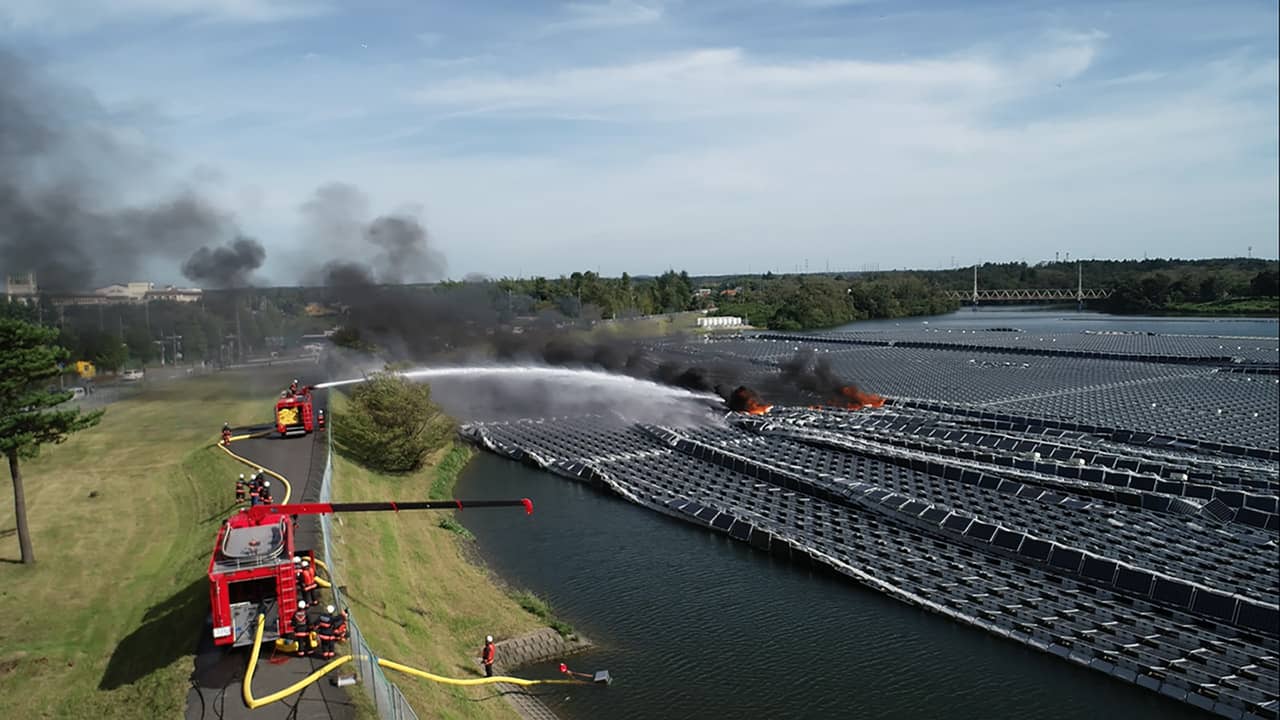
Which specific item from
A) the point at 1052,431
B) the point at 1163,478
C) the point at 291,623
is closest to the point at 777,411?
the point at 1052,431

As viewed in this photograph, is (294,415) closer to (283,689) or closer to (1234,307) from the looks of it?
(283,689)

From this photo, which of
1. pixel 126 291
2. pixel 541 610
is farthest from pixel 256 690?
pixel 126 291

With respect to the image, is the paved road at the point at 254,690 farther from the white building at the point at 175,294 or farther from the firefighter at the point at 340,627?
the white building at the point at 175,294

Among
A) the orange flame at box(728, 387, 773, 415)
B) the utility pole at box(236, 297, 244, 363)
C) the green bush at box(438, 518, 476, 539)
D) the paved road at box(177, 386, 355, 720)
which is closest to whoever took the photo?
the paved road at box(177, 386, 355, 720)

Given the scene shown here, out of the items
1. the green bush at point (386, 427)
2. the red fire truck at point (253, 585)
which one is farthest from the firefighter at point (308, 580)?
the green bush at point (386, 427)

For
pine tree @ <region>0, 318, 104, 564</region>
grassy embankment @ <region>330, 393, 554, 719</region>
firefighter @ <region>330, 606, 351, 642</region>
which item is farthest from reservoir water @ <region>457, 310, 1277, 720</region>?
pine tree @ <region>0, 318, 104, 564</region>

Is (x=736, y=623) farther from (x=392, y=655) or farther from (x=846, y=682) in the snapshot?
(x=392, y=655)

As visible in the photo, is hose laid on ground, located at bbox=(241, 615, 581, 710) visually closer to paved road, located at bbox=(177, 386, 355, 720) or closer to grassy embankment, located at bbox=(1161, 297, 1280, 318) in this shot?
paved road, located at bbox=(177, 386, 355, 720)
